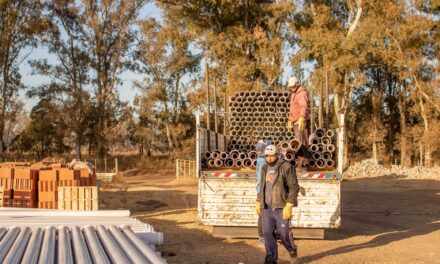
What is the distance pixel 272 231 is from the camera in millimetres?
9016

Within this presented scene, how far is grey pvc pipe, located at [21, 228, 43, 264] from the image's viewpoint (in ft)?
16.3

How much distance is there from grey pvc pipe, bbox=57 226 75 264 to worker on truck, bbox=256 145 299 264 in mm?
3242

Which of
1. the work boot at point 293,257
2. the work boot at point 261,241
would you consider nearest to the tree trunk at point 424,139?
the work boot at point 261,241

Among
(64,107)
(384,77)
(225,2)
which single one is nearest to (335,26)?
(225,2)

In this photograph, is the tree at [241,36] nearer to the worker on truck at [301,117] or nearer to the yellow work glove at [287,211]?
the worker on truck at [301,117]

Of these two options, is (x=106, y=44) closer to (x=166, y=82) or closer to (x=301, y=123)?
(x=166, y=82)

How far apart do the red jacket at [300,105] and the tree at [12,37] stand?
3610cm

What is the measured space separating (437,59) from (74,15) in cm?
2679

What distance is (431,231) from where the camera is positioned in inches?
527

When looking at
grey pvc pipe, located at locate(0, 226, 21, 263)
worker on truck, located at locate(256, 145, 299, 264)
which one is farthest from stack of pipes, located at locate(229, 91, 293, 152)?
grey pvc pipe, located at locate(0, 226, 21, 263)

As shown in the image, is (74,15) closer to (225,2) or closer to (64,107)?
(64,107)

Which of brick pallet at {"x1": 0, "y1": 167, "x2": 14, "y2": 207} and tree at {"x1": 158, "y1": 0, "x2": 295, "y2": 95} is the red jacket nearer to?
brick pallet at {"x1": 0, "y1": 167, "x2": 14, "y2": 207}

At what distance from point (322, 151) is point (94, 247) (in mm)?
7018

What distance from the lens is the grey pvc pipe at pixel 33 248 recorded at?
4.96 m
